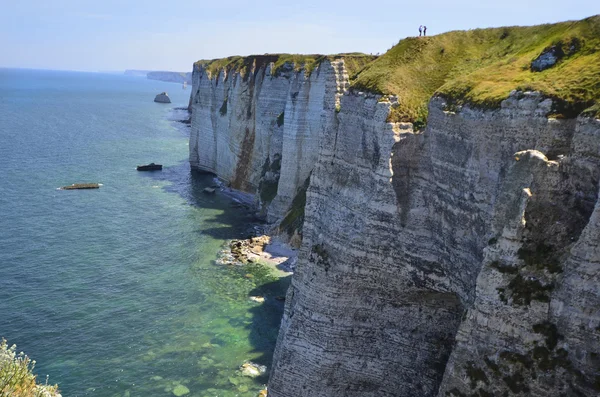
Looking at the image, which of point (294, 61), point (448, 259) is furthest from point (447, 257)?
point (294, 61)

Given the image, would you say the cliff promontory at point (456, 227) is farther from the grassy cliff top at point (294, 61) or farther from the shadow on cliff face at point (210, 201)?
the shadow on cliff face at point (210, 201)

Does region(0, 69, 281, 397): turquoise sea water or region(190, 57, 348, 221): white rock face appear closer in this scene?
region(0, 69, 281, 397): turquoise sea water

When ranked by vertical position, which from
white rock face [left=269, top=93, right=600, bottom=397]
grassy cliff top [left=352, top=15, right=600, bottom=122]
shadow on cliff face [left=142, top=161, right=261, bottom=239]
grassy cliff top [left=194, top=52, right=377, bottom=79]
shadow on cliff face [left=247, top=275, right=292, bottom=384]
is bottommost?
shadow on cliff face [left=247, top=275, right=292, bottom=384]

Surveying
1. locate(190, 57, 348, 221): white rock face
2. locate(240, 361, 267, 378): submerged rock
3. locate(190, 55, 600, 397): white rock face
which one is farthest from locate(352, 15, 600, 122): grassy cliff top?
locate(240, 361, 267, 378): submerged rock

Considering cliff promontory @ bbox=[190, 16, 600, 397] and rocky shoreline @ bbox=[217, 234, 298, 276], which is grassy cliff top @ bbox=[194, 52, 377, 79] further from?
cliff promontory @ bbox=[190, 16, 600, 397]

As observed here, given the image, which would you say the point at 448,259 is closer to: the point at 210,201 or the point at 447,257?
the point at 447,257

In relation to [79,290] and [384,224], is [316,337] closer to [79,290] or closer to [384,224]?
[384,224]
